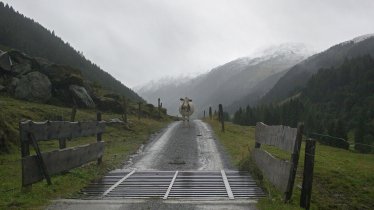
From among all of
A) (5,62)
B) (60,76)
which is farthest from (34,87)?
(5,62)

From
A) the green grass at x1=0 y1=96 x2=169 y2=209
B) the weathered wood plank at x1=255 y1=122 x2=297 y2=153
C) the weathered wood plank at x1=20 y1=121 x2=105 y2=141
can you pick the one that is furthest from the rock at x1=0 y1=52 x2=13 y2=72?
the weathered wood plank at x1=255 y1=122 x2=297 y2=153

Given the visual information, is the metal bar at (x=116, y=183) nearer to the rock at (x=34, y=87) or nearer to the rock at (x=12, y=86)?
the rock at (x=34, y=87)

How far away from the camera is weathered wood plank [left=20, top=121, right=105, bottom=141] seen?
12.1 m

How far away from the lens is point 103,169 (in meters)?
17.1

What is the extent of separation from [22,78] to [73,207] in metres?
39.2

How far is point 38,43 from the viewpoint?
14838 cm

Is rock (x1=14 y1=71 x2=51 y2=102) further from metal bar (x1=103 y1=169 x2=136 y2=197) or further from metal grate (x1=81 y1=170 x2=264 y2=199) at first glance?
metal grate (x1=81 y1=170 x2=264 y2=199)

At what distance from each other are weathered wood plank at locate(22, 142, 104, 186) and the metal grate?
115 cm

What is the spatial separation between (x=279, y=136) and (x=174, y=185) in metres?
3.89

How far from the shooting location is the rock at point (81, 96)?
48750 millimetres

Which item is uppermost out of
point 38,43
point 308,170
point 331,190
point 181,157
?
point 38,43

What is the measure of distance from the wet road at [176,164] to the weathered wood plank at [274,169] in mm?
1124

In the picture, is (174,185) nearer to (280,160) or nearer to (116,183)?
(116,183)

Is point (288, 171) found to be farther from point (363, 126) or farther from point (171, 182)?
point (363, 126)
